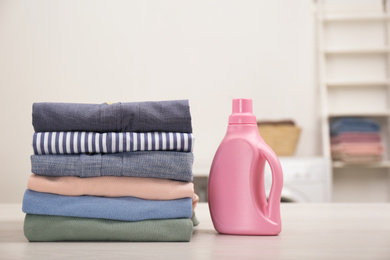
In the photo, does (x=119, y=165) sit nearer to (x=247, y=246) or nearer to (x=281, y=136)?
(x=247, y=246)

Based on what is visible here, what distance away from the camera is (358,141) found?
109 inches

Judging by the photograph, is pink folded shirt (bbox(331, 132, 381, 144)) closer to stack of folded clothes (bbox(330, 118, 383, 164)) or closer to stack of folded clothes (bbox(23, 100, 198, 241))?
stack of folded clothes (bbox(330, 118, 383, 164))

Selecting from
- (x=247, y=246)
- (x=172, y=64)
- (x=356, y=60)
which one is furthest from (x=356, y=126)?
(x=247, y=246)

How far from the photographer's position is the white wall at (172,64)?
3164mm

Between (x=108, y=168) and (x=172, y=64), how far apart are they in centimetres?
258

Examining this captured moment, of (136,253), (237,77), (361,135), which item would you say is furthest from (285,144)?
(136,253)

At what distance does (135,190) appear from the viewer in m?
0.68

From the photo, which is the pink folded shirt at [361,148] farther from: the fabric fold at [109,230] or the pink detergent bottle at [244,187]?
the fabric fold at [109,230]

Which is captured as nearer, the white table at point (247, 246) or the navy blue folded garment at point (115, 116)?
the white table at point (247, 246)

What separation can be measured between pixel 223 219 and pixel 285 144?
2.11 metres

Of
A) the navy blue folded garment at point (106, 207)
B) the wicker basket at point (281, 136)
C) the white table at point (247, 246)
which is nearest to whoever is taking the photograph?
the white table at point (247, 246)

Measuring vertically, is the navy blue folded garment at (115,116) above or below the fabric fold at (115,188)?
above

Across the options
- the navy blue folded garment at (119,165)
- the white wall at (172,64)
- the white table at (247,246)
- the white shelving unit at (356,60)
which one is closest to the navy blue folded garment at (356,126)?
the white shelving unit at (356,60)

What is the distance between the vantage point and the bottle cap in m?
0.73
